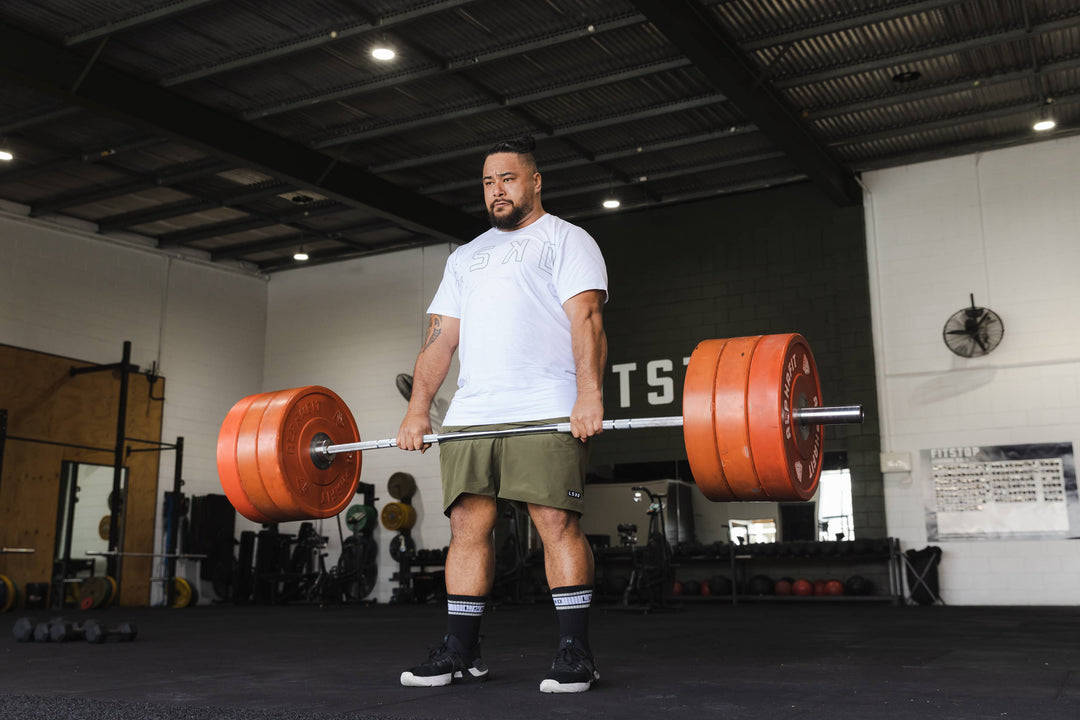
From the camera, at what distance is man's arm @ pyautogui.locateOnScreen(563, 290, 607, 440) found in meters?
2.12

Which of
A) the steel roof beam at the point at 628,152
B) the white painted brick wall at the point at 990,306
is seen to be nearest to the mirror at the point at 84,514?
the steel roof beam at the point at 628,152

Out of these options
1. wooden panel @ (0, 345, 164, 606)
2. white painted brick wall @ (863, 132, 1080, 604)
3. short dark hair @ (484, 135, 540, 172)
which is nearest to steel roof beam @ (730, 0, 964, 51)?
white painted brick wall @ (863, 132, 1080, 604)

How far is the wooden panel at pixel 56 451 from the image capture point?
8078mm

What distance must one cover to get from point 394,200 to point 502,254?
19.9 feet

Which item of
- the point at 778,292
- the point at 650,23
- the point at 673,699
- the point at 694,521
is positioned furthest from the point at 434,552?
the point at 673,699

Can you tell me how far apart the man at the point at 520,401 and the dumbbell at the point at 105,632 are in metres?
2.07

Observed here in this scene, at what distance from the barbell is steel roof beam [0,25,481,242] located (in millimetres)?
4357

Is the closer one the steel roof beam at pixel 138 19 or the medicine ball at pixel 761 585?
the steel roof beam at pixel 138 19

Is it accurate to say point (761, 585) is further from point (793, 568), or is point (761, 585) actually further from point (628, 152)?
point (628, 152)

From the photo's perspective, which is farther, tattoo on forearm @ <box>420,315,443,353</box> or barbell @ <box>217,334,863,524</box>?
tattoo on forearm @ <box>420,315,443,353</box>

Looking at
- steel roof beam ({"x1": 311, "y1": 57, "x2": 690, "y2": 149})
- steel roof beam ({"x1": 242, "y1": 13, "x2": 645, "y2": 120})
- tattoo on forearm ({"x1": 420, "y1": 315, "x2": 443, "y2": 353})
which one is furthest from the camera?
steel roof beam ({"x1": 311, "y1": 57, "x2": 690, "y2": 149})

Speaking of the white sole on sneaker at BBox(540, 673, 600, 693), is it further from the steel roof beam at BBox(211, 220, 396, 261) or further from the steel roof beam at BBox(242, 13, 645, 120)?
the steel roof beam at BBox(211, 220, 396, 261)

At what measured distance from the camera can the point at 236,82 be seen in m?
6.62

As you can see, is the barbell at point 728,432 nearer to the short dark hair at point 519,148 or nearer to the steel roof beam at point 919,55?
the short dark hair at point 519,148
